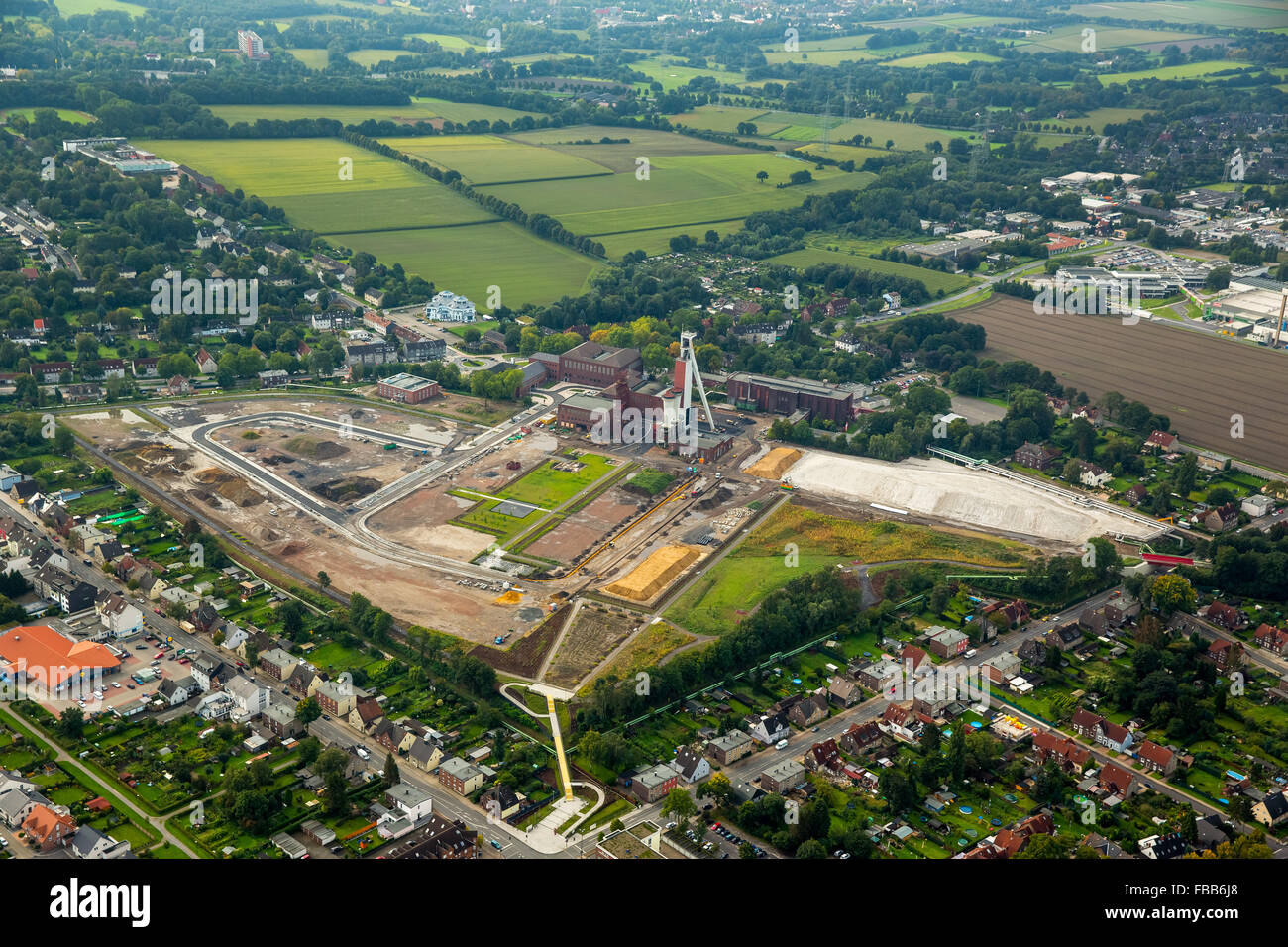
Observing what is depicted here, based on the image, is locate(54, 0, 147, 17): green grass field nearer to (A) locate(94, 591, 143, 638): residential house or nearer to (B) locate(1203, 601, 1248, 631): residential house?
(A) locate(94, 591, 143, 638): residential house

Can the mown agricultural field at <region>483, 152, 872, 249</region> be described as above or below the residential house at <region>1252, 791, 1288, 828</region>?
above

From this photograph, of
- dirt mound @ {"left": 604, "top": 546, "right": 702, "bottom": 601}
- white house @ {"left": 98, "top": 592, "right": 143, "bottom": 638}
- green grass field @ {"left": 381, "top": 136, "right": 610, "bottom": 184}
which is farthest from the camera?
green grass field @ {"left": 381, "top": 136, "right": 610, "bottom": 184}

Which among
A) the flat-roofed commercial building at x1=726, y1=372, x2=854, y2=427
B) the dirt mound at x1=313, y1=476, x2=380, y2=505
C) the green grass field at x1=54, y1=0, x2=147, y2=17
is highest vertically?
the green grass field at x1=54, y1=0, x2=147, y2=17

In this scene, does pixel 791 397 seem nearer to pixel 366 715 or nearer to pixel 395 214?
pixel 366 715

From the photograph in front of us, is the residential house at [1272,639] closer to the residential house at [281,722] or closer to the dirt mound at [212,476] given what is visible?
the residential house at [281,722]

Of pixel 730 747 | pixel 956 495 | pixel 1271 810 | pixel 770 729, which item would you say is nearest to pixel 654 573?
pixel 770 729

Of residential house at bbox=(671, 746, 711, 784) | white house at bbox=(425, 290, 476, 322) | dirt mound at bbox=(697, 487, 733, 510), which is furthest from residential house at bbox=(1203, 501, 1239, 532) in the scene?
white house at bbox=(425, 290, 476, 322)

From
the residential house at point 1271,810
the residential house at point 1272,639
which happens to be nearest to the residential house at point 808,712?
the residential house at point 1271,810
